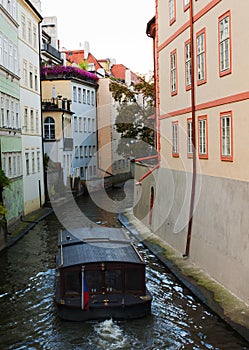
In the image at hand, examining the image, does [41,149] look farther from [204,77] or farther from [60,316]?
[60,316]

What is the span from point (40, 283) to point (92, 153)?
43697 mm

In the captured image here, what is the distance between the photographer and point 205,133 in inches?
742

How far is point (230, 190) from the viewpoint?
53.8ft

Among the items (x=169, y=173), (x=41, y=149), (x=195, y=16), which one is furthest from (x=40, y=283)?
(x=41, y=149)

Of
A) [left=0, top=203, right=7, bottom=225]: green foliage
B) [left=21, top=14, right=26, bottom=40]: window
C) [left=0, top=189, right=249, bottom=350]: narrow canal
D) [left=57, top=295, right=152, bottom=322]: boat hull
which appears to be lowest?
[left=0, top=189, right=249, bottom=350]: narrow canal

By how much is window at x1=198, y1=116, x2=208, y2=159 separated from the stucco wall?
2.58 feet

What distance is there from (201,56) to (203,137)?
2.62m

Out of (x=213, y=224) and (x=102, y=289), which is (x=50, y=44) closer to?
(x=213, y=224)

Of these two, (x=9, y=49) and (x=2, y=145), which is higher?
(x=9, y=49)

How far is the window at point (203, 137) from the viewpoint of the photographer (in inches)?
742

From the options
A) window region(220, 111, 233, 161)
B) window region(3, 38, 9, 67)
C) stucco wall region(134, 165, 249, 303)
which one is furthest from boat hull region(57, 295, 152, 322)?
window region(3, 38, 9, 67)

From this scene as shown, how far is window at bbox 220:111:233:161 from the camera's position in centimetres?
1650

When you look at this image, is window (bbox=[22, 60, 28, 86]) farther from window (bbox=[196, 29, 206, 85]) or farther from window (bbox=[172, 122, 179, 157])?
window (bbox=[196, 29, 206, 85])

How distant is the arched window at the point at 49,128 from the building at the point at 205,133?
72.0 feet
